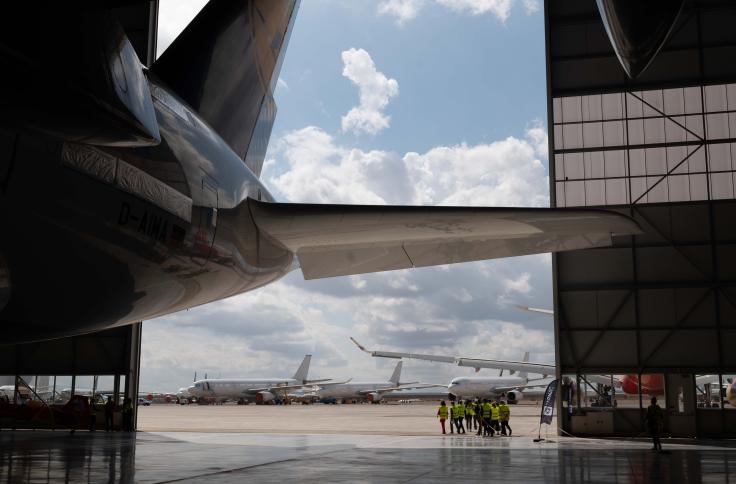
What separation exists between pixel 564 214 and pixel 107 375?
27.0 m

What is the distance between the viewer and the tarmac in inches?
523

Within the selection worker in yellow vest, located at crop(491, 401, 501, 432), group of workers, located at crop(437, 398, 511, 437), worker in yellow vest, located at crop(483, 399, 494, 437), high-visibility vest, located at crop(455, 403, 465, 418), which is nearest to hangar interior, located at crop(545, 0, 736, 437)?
group of workers, located at crop(437, 398, 511, 437)

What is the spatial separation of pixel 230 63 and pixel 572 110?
882 inches

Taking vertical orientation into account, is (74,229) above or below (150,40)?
below

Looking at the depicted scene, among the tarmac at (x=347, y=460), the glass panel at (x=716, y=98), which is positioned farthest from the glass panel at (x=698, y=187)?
the tarmac at (x=347, y=460)

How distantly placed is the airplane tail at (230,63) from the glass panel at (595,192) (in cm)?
2037

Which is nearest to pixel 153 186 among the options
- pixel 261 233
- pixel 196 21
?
pixel 261 233

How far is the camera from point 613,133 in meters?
29.2

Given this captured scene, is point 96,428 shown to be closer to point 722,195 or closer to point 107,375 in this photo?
point 107,375

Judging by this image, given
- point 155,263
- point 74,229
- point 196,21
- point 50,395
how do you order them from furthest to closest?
point 50,395
point 196,21
point 155,263
point 74,229

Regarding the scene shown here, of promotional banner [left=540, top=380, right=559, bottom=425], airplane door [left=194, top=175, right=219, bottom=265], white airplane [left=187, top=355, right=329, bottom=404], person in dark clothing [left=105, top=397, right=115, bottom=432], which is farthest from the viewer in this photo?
white airplane [left=187, top=355, right=329, bottom=404]

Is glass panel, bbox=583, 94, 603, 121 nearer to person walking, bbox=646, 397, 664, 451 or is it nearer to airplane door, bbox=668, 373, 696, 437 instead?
airplane door, bbox=668, 373, 696, 437

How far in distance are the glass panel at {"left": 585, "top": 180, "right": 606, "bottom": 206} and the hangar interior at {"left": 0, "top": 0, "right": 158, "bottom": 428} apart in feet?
61.4

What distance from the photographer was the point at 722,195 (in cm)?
2808
